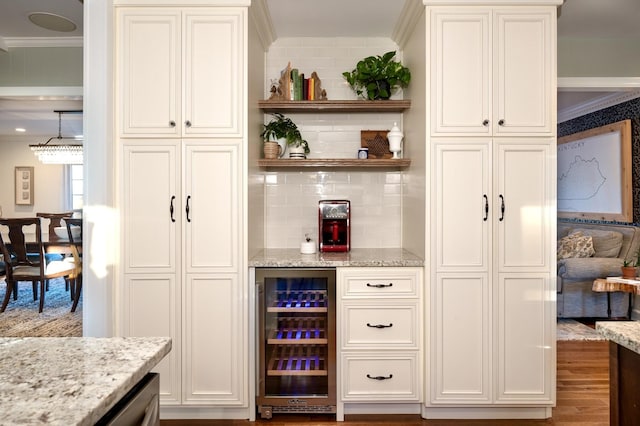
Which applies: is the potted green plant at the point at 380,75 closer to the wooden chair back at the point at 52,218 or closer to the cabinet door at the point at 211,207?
the cabinet door at the point at 211,207

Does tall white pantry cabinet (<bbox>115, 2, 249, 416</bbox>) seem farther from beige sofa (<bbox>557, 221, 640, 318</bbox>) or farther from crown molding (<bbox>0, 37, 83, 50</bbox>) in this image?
beige sofa (<bbox>557, 221, 640, 318</bbox>)

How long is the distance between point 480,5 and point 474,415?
242cm

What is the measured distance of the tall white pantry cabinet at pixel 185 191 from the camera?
2307 millimetres

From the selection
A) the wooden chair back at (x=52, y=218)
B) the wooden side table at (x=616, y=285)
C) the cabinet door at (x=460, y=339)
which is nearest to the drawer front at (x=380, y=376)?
the cabinet door at (x=460, y=339)

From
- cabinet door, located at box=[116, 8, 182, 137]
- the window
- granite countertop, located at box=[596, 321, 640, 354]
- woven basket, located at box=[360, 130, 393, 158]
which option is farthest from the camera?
the window

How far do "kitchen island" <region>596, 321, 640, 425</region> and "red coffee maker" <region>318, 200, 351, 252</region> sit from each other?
1777 mm

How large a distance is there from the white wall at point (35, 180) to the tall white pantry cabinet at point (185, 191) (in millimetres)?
6072

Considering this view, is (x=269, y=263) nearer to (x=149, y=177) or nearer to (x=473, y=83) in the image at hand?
(x=149, y=177)

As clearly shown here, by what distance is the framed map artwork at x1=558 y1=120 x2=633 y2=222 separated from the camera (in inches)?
183

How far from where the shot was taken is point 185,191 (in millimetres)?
2305

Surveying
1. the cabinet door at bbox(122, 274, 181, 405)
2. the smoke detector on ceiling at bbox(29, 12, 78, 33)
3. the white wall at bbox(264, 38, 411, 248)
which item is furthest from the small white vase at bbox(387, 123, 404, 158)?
the smoke detector on ceiling at bbox(29, 12, 78, 33)

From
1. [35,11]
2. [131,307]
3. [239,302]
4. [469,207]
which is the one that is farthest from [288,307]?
[35,11]

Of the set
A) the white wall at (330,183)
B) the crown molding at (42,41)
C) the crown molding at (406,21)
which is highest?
the crown molding at (42,41)

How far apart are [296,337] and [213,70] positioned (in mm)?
1664
